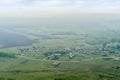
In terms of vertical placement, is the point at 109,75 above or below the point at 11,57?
below

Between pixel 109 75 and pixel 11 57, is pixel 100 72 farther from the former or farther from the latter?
pixel 11 57

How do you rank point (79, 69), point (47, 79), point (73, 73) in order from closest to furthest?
point (47, 79) → point (73, 73) → point (79, 69)

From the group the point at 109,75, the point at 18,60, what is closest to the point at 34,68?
the point at 18,60

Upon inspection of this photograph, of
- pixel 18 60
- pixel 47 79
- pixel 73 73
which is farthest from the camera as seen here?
pixel 18 60

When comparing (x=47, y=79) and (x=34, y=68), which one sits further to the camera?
(x=34, y=68)

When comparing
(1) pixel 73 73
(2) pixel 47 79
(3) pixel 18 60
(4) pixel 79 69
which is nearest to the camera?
(2) pixel 47 79

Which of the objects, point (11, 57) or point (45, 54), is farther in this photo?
point (45, 54)

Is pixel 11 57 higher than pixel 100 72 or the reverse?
higher

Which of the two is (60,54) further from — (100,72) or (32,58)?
(100,72)

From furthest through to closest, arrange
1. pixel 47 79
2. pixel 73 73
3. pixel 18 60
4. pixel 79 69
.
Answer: pixel 18 60 < pixel 79 69 < pixel 73 73 < pixel 47 79

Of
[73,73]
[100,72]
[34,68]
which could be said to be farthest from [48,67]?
[100,72]
